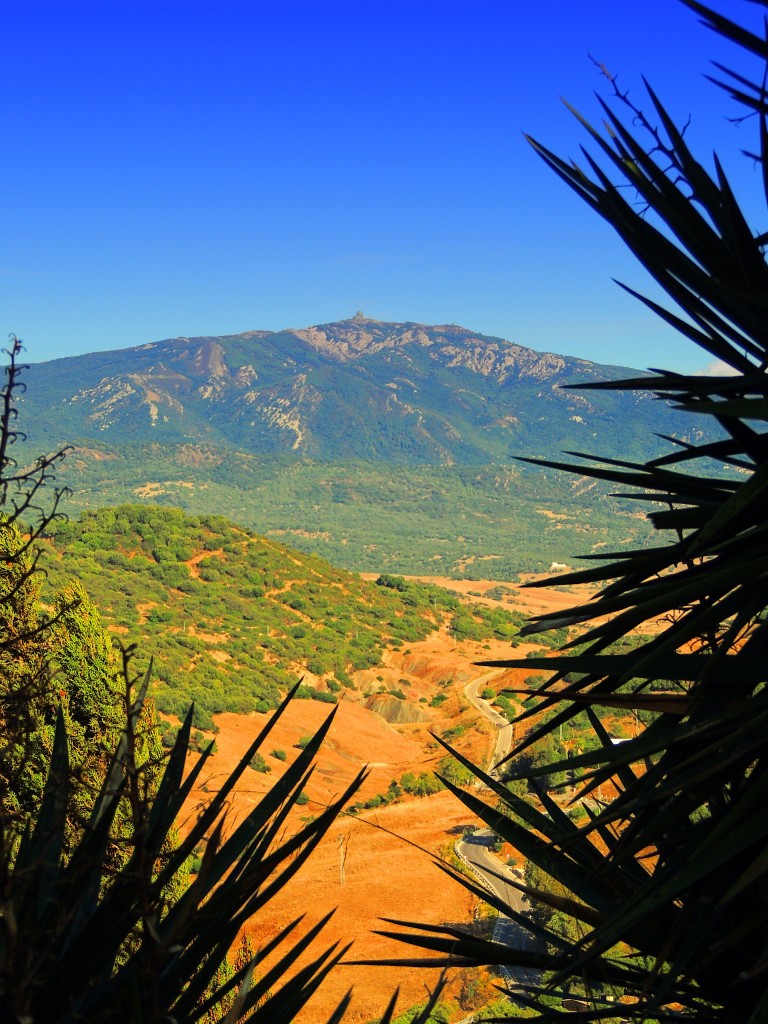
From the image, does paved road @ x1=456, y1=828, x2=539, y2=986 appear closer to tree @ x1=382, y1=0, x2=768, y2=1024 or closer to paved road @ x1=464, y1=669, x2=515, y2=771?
paved road @ x1=464, y1=669, x2=515, y2=771

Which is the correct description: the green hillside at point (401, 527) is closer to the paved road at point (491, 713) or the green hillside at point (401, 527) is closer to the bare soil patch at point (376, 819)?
the paved road at point (491, 713)

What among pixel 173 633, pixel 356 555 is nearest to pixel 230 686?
pixel 173 633

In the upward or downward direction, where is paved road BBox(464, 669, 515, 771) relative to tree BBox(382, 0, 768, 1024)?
downward

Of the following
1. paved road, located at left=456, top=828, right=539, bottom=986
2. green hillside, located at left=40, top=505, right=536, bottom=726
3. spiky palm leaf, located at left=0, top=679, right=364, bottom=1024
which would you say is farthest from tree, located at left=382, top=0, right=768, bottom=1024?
green hillside, located at left=40, top=505, right=536, bottom=726

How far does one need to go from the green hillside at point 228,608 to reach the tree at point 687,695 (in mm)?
33873

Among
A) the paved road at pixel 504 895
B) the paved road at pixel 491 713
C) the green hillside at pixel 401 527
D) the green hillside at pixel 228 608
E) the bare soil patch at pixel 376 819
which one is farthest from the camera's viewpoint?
the green hillside at pixel 401 527

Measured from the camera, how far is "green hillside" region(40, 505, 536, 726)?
42531mm

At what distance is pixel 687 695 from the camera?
105 inches

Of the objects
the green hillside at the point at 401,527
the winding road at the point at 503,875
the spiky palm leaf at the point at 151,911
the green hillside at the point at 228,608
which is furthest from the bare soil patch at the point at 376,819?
the green hillside at the point at 401,527

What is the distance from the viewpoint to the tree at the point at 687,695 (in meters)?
2.33

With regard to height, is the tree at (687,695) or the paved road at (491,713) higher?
the tree at (687,695)

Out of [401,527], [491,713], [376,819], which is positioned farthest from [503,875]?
[401,527]

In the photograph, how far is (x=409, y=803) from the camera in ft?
110

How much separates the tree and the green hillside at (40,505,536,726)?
111 feet
